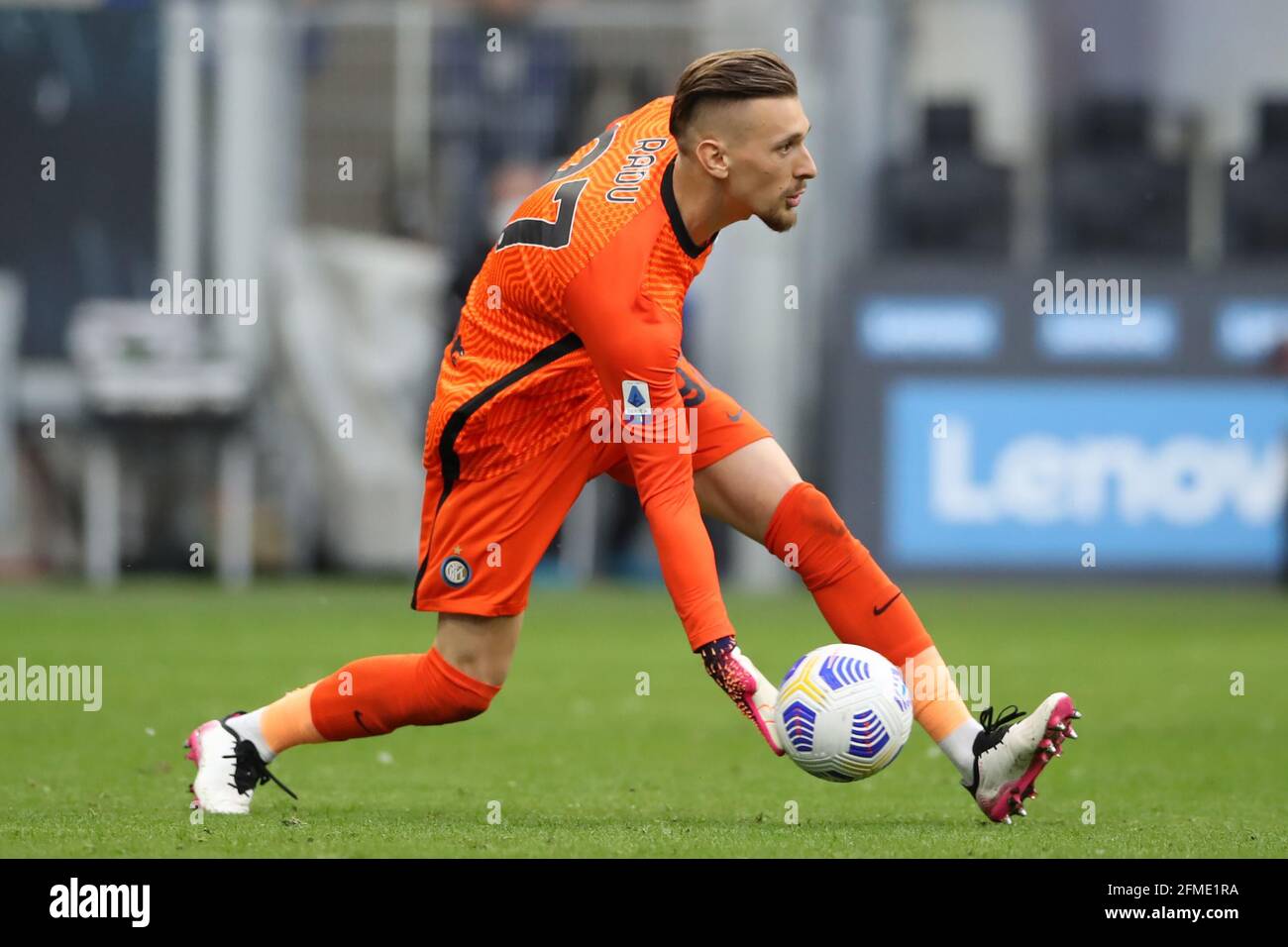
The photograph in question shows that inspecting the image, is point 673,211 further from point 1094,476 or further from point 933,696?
point 1094,476

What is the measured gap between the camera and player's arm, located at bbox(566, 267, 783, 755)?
18.5 ft

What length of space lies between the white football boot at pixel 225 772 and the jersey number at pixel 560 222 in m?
1.52

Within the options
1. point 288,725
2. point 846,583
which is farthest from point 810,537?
point 288,725

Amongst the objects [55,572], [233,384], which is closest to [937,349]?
[233,384]

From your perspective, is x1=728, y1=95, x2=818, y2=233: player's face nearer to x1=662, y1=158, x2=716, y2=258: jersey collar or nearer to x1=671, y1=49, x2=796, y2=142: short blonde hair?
x1=671, y1=49, x2=796, y2=142: short blonde hair

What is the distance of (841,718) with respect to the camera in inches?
218

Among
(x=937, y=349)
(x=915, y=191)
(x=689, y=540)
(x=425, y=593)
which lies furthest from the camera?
(x=915, y=191)

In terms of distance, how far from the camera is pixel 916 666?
6176 mm

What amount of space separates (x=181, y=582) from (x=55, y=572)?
4.25ft

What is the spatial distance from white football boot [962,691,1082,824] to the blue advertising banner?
9233 millimetres

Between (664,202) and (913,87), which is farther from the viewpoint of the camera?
(913,87)

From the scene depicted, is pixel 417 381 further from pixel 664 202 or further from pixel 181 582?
pixel 664 202
